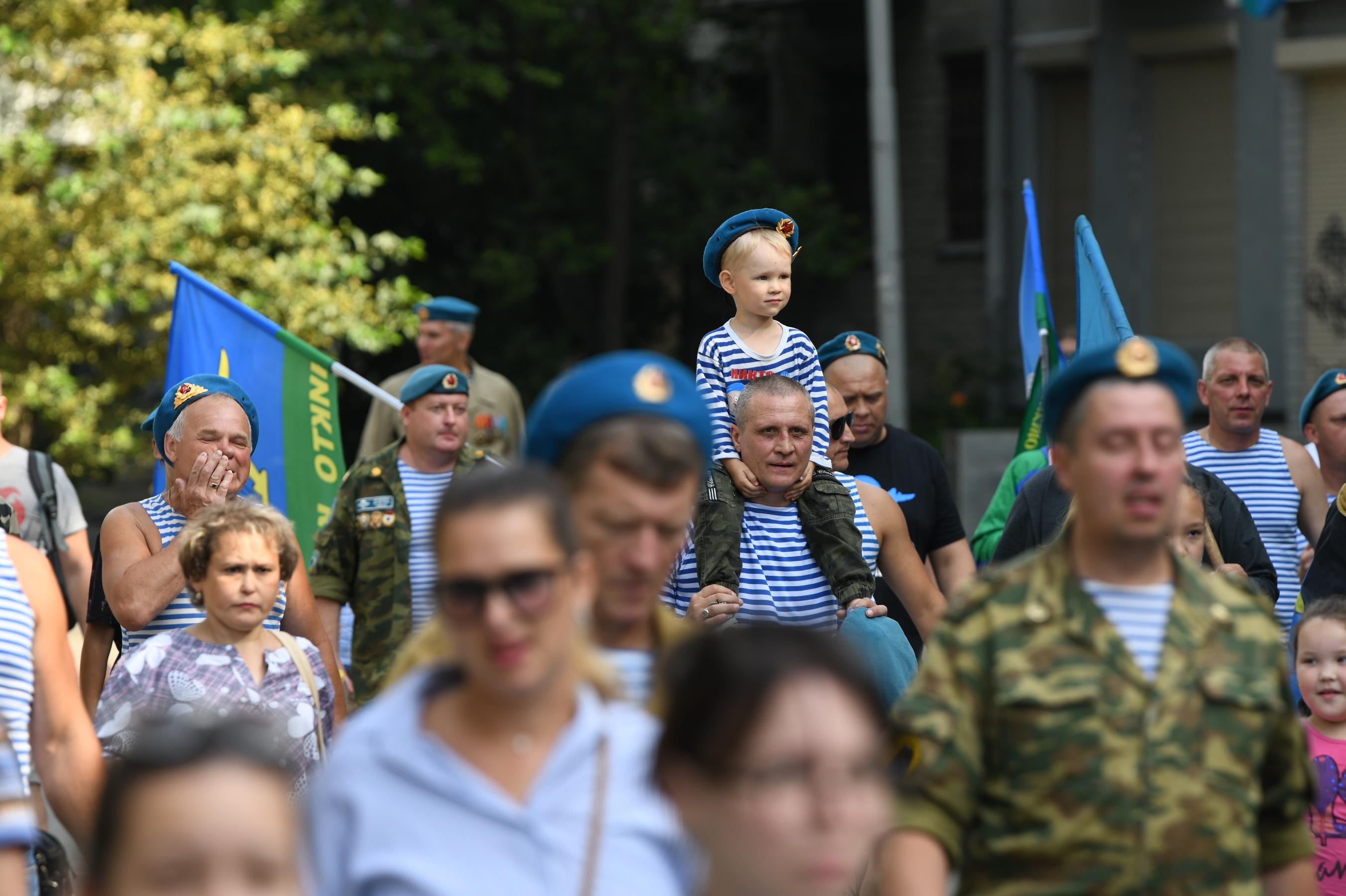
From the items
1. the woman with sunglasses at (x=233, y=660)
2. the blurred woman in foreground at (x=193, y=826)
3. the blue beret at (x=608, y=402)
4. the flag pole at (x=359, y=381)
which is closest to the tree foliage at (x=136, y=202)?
the flag pole at (x=359, y=381)

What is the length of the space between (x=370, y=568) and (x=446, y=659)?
4211 millimetres

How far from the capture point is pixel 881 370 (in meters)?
7.55

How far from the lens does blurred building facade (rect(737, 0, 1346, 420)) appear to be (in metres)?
15.9

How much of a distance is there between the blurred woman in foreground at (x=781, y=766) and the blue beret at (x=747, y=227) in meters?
3.96

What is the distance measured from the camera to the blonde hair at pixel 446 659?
2695 millimetres

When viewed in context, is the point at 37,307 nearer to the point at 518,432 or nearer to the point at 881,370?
the point at 518,432

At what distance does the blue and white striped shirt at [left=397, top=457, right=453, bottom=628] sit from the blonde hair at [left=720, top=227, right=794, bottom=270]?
4.57 feet

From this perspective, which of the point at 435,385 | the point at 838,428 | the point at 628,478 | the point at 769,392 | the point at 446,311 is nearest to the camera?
the point at 628,478

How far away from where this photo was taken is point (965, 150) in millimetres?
22500

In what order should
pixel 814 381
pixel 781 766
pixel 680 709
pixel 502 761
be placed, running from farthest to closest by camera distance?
pixel 814 381, pixel 502 761, pixel 680 709, pixel 781 766

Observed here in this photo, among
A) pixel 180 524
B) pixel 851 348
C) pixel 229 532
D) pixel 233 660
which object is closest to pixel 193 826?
pixel 233 660

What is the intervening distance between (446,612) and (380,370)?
1994 cm

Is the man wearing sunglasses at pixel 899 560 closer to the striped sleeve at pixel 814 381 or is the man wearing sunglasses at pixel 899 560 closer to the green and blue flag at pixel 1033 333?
the striped sleeve at pixel 814 381

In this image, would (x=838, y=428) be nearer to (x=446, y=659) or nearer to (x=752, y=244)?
(x=752, y=244)
